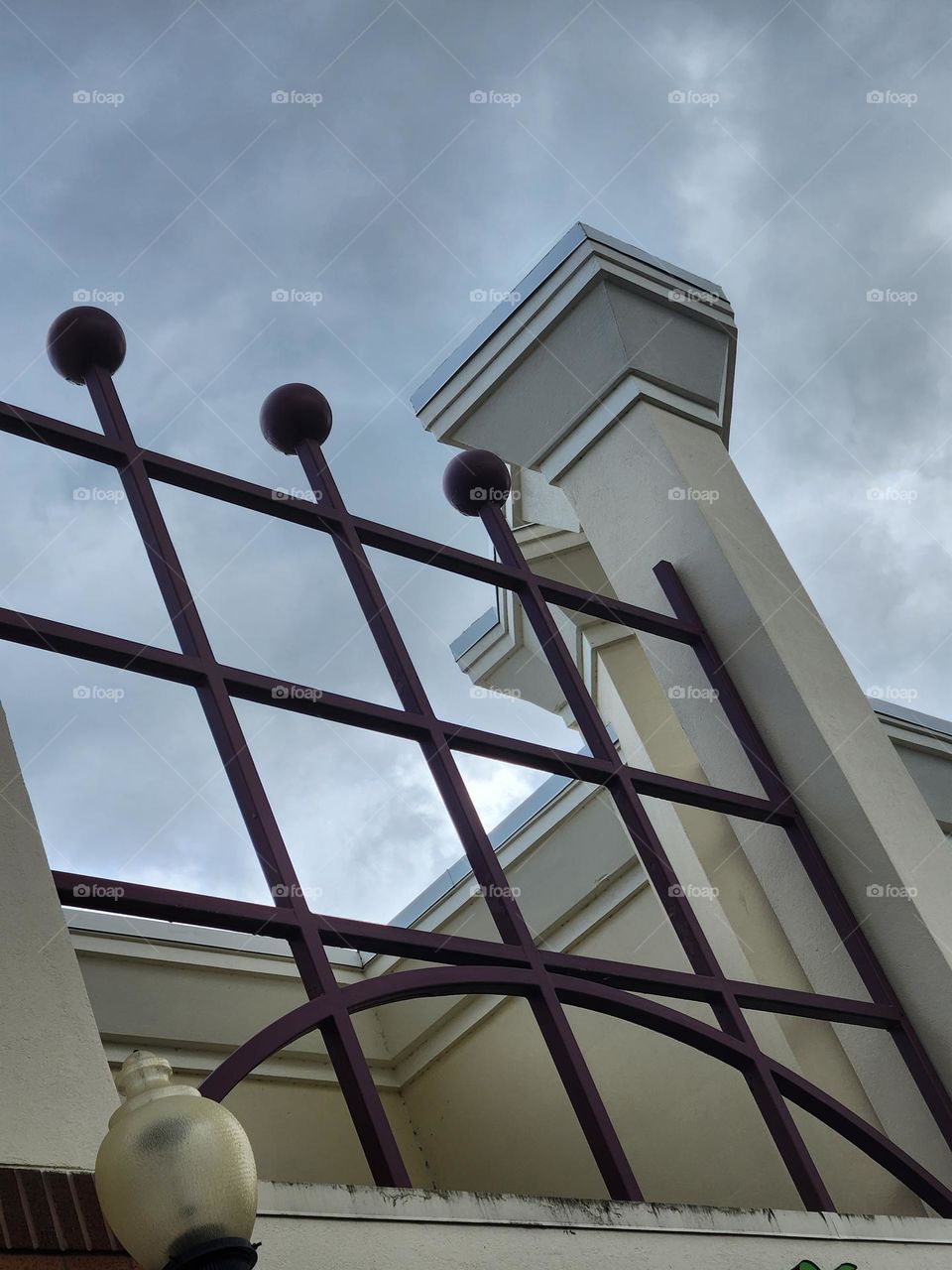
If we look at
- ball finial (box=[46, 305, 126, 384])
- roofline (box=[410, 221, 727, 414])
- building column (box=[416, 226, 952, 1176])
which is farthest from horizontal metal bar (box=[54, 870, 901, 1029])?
roofline (box=[410, 221, 727, 414])

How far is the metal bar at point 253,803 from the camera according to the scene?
3.43m

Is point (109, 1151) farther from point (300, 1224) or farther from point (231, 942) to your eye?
point (231, 942)

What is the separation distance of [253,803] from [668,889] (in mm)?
1696

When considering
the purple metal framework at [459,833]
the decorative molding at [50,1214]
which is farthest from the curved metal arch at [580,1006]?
the decorative molding at [50,1214]

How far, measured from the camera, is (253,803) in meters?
3.98

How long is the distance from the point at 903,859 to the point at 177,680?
3.16 meters

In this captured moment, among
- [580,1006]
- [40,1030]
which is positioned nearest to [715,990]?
[580,1006]

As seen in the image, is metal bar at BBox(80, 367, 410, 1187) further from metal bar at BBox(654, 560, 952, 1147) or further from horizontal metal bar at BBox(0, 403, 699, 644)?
metal bar at BBox(654, 560, 952, 1147)

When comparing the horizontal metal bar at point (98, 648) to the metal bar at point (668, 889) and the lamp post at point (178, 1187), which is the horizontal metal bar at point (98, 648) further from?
the lamp post at point (178, 1187)

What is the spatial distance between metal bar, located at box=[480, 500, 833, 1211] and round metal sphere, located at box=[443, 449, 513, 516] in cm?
5

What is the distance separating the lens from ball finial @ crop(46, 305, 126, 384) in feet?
16.8

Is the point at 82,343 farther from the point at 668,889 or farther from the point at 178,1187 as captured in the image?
the point at 178,1187

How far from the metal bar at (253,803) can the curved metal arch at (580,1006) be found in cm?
11

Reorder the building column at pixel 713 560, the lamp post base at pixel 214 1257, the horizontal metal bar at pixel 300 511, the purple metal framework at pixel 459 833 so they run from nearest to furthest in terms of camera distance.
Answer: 1. the lamp post base at pixel 214 1257
2. the purple metal framework at pixel 459 833
3. the horizontal metal bar at pixel 300 511
4. the building column at pixel 713 560
